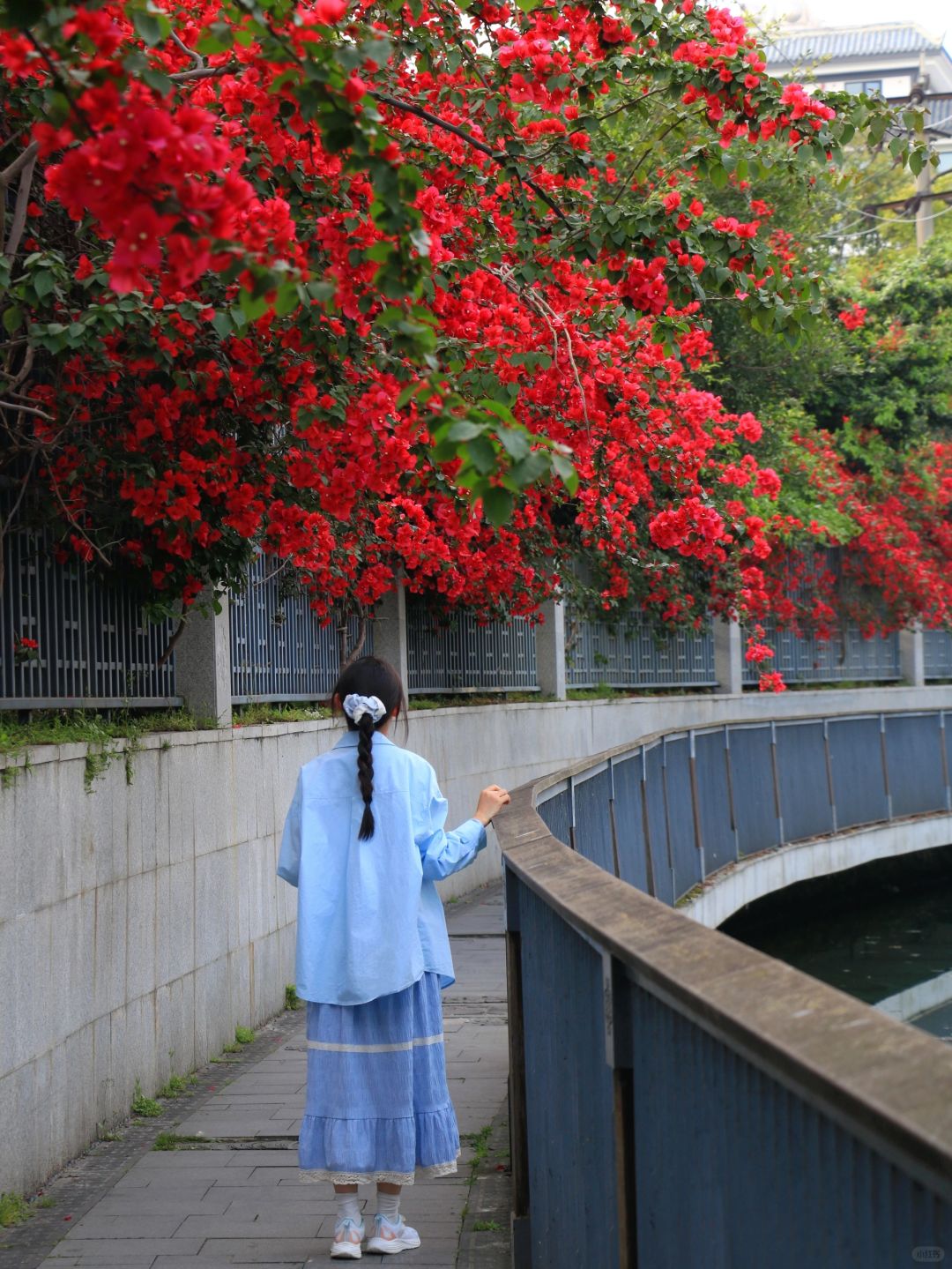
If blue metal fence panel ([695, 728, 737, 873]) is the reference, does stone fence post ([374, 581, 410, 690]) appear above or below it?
above

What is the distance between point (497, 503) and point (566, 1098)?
4.39ft

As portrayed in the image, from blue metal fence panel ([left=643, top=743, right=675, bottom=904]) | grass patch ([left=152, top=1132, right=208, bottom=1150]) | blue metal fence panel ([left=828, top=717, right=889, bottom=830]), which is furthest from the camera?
blue metal fence panel ([left=828, top=717, right=889, bottom=830])

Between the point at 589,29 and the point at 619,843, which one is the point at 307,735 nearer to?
the point at 619,843

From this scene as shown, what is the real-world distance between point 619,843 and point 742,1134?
7.12m

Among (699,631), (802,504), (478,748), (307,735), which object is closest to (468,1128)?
Answer: (307,735)

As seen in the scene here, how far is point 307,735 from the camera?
9.95 meters

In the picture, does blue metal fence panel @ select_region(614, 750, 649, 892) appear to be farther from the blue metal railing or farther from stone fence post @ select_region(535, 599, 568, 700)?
stone fence post @ select_region(535, 599, 568, 700)

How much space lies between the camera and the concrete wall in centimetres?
544

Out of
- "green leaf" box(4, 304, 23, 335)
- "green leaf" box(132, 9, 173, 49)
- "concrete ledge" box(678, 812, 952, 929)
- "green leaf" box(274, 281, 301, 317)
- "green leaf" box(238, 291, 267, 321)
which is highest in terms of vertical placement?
"green leaf" box(132, 9, 173, 49)

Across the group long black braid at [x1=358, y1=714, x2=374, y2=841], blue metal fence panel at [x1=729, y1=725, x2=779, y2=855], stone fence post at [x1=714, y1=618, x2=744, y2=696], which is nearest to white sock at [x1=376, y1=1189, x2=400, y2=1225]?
long black braid at [x1=358, y1=714, x2=374, y2=841]

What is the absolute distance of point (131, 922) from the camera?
6.64 m

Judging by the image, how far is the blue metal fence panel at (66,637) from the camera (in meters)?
6.23

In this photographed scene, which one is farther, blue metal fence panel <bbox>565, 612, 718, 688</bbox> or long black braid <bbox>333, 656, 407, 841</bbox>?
blue metal fence panel <bbox>565, 612, 718, 688</bbox>

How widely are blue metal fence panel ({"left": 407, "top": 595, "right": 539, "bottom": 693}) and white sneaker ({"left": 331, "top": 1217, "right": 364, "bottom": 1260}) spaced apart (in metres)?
8.32
